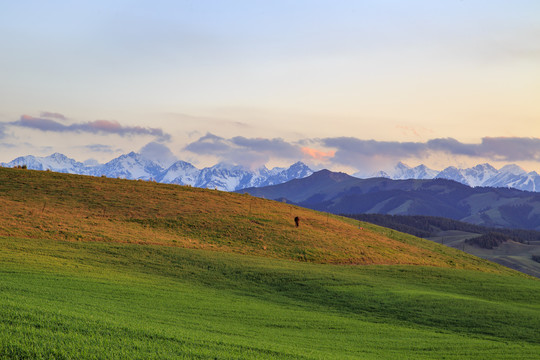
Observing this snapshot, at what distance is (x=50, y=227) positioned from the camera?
49.3 metres

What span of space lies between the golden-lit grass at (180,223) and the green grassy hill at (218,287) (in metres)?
0.29

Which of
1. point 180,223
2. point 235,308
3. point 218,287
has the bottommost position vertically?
point 218,287

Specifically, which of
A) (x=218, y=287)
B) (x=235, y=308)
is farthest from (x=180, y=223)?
(x=235, y=308)

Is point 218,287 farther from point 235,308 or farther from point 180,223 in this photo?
point 180,223

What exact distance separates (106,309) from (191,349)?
8212mm

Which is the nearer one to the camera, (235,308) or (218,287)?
(235,308)

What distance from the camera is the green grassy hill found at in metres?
15.0

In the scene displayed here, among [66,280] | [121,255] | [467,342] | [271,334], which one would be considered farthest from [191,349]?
[121,255]

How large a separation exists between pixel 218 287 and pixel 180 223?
26704 mm

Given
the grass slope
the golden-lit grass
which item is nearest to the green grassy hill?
the grass slope

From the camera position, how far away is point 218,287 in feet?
115

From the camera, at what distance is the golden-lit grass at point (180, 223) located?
51.8m

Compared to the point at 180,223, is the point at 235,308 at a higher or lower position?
lower

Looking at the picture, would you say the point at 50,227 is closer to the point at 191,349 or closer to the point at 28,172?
the point at 28,172
